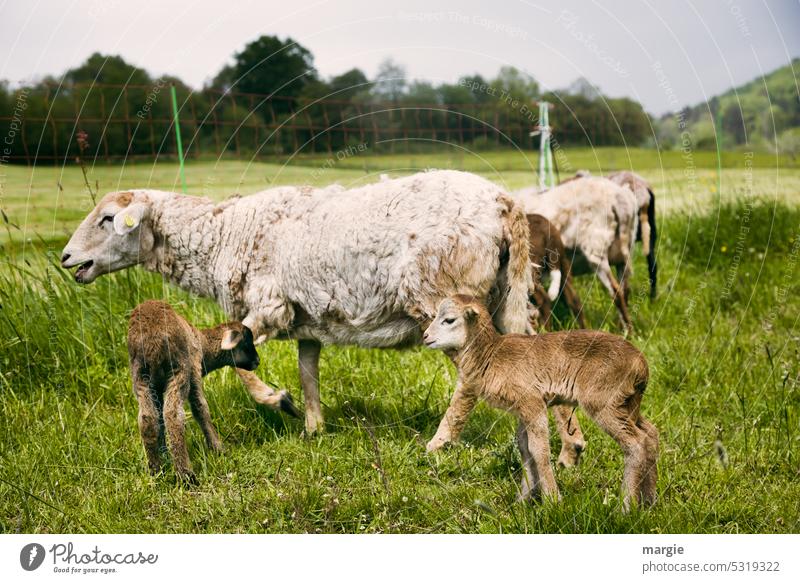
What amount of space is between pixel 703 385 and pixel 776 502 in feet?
5.31

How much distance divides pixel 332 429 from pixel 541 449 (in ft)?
5.65

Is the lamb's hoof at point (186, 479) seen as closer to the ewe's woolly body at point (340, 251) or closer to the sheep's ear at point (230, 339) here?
the sheep's ear at point (230, 339)

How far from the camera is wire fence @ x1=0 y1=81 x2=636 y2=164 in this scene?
17.9ft

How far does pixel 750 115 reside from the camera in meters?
6.84

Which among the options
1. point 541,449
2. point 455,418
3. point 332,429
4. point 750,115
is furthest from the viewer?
point 750,115

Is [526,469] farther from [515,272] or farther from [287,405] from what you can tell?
[287,405]

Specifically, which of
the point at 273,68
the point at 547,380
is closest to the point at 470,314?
the point at 547,380

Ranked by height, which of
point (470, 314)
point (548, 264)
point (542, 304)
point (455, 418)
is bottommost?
point (455, 418)

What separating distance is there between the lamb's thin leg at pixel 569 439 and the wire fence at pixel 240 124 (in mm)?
1856

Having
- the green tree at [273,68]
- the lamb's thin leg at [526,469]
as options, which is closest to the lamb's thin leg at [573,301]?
the lamb's thin leg at [526,469]

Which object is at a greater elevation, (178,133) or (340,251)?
(178,133)

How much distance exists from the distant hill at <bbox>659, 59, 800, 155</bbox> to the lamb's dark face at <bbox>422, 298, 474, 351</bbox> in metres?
2.28

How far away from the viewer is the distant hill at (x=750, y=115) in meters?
5.94

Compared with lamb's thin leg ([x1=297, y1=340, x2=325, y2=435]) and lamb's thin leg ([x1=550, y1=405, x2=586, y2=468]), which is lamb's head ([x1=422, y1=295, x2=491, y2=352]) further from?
lamb's thin leg ([x1=297, y1=340, x2=325, y2=435])
